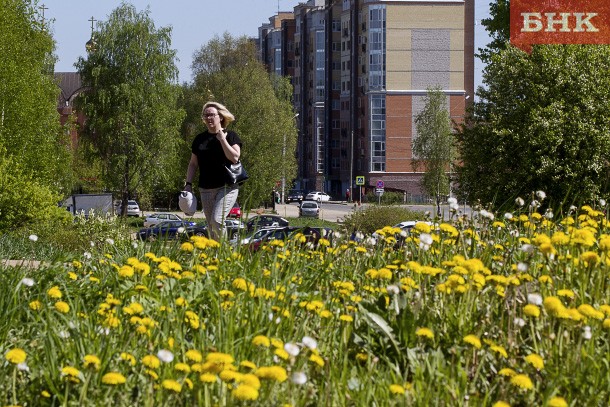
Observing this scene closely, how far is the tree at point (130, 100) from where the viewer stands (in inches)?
2522

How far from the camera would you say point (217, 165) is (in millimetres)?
9820

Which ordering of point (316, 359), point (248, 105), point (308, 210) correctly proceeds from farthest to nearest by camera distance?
point (308, 210) → point (248, 105) → point (316, 359)

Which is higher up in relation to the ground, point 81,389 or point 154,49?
point 154,49

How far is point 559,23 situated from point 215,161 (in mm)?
31526

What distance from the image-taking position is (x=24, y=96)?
42.2 m

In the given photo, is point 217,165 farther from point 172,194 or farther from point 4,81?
point 172,194

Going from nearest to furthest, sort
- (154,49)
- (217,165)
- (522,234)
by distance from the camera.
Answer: (522,234) → (217,165) → (154,49)

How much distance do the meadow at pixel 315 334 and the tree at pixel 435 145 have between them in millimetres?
78428

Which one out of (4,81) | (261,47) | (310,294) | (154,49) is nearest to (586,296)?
(310,294)

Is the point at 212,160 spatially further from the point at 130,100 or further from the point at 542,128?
the point at 130,100

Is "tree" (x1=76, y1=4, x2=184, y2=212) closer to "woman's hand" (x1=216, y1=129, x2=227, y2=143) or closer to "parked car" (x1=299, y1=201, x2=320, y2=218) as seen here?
"parked car" (x1=299, y1=201, x2=320, y2=218)

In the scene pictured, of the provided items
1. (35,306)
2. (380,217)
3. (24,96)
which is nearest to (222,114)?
(35,306)

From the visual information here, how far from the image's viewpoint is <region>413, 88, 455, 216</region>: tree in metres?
84.8

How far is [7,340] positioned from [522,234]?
158 inches
